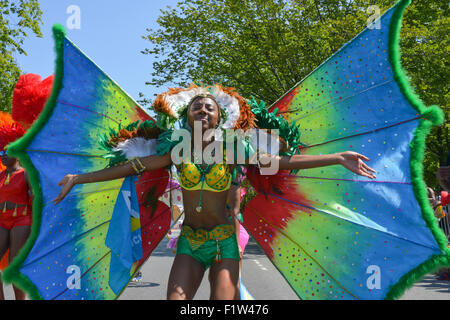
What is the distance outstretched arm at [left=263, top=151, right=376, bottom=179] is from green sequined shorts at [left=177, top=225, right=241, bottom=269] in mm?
733

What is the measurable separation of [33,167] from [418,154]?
2.71 metres

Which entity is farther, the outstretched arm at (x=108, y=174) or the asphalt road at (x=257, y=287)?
the asphalt road at (x=257, y=287)

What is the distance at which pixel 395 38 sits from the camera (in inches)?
137

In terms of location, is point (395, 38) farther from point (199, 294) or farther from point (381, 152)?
point (199, 294)

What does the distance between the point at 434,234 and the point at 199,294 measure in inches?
184

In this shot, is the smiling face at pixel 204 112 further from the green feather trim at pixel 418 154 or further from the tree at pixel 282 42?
the tree at pixel 282 42

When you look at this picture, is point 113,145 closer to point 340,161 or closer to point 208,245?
point 208,245

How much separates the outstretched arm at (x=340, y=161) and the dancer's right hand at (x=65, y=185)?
1581 mm

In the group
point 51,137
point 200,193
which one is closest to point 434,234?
point 200,193

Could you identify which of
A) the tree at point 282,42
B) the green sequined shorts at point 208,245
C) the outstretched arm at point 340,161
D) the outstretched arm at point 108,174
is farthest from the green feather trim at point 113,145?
the tree at point 282,42

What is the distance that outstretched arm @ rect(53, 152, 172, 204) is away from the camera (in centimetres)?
342

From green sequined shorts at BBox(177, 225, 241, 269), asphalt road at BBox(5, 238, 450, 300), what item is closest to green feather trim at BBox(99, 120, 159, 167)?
green sequined shorts at BBox(177, 225, 241, 269)

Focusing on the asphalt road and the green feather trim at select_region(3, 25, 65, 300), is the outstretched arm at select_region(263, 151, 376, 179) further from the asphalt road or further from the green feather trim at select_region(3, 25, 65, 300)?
the asphalt road

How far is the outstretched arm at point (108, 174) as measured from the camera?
11.2ft
